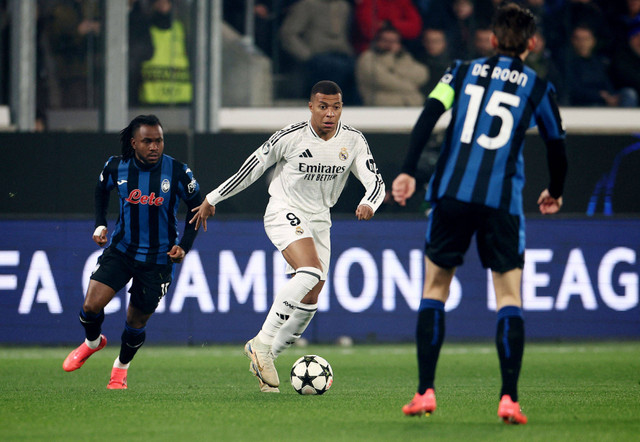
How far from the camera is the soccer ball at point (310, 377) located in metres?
6.69

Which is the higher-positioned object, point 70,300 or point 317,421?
point 317,421

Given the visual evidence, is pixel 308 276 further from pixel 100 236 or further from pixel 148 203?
pixel 100 236

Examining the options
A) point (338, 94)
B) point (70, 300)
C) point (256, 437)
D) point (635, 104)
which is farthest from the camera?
point (635, 104)

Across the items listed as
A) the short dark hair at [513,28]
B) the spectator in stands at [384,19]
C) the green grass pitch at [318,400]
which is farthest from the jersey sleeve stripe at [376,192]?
the spectator in stands at [384,19]

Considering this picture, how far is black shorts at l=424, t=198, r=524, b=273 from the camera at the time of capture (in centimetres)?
505

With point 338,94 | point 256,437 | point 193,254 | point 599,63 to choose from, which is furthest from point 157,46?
point 256,437

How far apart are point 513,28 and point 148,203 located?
3312mm

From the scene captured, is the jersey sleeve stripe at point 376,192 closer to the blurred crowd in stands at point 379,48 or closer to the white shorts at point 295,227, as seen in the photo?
the white shorts at point 295,227

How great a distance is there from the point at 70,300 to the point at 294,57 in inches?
193

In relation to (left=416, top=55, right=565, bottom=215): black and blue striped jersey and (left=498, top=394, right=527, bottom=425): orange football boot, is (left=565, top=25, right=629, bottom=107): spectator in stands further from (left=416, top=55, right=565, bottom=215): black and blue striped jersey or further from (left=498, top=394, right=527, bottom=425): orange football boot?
(left=498, top=394, right=527, bottom=425): orange football boot

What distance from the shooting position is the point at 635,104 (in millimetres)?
13844

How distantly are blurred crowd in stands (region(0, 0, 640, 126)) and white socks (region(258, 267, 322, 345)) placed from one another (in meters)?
7.28

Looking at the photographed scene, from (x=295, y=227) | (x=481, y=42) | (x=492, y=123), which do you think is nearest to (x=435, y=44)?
(x=481, y=42)

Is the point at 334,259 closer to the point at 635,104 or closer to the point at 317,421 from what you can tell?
the point at 635,104
